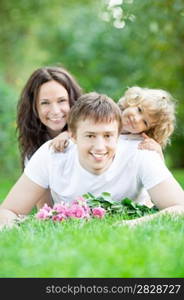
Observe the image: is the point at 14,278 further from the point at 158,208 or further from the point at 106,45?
the point at 106,45

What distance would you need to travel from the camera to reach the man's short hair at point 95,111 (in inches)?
155

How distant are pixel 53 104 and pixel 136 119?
2.55 ft

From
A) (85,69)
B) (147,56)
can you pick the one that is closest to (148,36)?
(147,56)

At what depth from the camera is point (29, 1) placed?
16609 mm

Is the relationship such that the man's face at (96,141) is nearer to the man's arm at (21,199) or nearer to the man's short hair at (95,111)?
the man's short hair at (95,111)

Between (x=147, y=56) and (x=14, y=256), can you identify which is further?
(x=147, y=56)

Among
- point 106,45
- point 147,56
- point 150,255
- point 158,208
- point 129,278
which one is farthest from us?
point 106,45

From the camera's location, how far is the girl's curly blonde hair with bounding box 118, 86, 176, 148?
4.46 meters

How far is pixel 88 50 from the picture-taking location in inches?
749

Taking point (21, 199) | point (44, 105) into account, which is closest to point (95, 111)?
point (21, 199)

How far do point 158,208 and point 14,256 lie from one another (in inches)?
63.5

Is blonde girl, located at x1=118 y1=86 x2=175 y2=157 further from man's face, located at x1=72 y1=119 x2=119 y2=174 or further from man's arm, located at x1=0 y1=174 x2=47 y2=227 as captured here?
man's arm, located at x1=0 y1=174 x2=47 y2=227

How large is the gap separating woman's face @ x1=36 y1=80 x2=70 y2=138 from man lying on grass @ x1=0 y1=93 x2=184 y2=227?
1.50ft

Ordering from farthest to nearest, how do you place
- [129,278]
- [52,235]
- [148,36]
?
1. [148,36]
2. [52,235]
3. [129,278]
